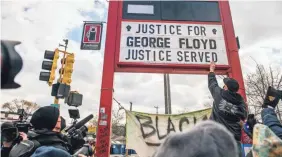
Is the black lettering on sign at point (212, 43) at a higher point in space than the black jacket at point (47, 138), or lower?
higher

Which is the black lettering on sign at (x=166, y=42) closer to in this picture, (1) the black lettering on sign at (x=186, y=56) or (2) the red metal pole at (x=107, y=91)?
(1) the black lettering on sign at (x=186, y=56)

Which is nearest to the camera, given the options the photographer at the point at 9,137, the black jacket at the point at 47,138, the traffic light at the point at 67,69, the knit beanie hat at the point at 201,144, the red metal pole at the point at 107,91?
the knit beanie hat at the point at 201,144

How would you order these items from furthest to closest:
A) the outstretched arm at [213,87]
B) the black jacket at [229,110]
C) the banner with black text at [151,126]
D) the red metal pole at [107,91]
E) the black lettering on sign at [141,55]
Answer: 1. the black lettering on sign at [141,55]
2. the red metal pole at [107,91]
3. the banner with black text at [151,126]
4. the outstretched arm at [213,87]
5. the black jacket at [229,110]

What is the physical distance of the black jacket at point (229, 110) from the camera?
2.89 metres

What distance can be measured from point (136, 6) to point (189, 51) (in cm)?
192

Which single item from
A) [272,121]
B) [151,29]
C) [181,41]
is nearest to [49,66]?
[151,29]

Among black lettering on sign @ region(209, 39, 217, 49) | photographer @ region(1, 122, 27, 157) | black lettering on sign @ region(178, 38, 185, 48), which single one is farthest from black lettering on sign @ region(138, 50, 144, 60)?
photographer @ region(1, 122, 27, 157)

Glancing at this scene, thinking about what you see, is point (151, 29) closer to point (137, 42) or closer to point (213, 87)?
point (137, 42)

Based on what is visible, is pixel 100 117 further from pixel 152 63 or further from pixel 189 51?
pixel 189 51

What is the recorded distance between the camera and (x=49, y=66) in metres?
7.87

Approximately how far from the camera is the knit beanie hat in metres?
0.85

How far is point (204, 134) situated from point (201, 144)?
0.05 metres

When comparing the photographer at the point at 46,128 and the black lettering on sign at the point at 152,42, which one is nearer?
the photographer at the point at 46,128

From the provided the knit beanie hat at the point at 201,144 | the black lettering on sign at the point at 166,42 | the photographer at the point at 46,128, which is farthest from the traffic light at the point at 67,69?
the knit beanie hat at the point at 201,144
